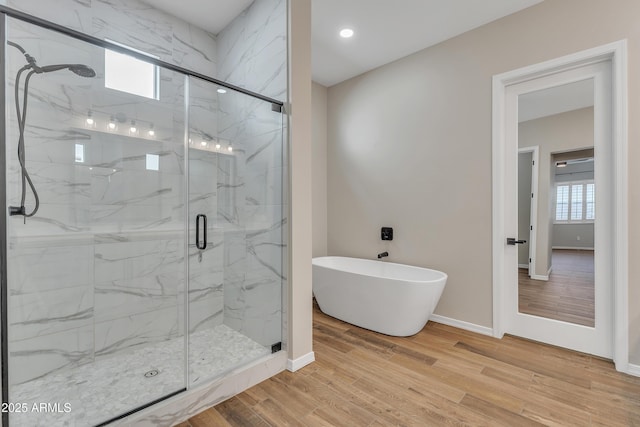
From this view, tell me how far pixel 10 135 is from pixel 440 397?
10.2ft

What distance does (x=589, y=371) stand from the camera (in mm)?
2039

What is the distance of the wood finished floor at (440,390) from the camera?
63.0 inches

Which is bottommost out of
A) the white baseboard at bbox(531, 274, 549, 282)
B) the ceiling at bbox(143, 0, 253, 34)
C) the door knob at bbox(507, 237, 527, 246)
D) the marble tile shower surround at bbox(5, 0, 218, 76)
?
the white baseboard at bbox(531, 274, 549, 282)

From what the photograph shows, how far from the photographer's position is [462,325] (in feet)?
9.22

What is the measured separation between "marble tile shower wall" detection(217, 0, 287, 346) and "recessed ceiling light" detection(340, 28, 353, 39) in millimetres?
801

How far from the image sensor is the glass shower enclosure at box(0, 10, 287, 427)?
1.88 meters

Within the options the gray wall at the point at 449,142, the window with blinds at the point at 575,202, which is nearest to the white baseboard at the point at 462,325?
the gray wall at the point at 449,142

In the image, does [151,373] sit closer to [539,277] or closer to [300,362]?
[300,362]

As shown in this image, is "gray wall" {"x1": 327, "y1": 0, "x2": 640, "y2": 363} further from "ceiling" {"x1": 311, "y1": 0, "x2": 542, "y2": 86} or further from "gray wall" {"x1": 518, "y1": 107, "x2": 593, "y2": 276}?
"gray wall" {"x1": 518, "y1": 107, "x2": 593, "y2": 276}

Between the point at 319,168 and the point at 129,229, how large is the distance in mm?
2364

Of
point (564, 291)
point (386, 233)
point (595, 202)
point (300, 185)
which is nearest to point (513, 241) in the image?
point (564, 291)

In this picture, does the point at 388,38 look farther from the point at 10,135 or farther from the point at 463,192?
the point at 10,135

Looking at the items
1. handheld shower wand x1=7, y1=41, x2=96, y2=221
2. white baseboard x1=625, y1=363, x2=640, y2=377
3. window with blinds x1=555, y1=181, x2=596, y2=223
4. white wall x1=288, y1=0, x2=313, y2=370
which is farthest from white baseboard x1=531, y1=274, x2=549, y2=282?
handheld shower wand x1=7, y1=41, x2=96, y2=221

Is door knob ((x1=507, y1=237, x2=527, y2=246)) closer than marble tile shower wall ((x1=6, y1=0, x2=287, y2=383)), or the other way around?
marble tile shower wall ((x1=6, y1=0, x2=287, y2=383))
